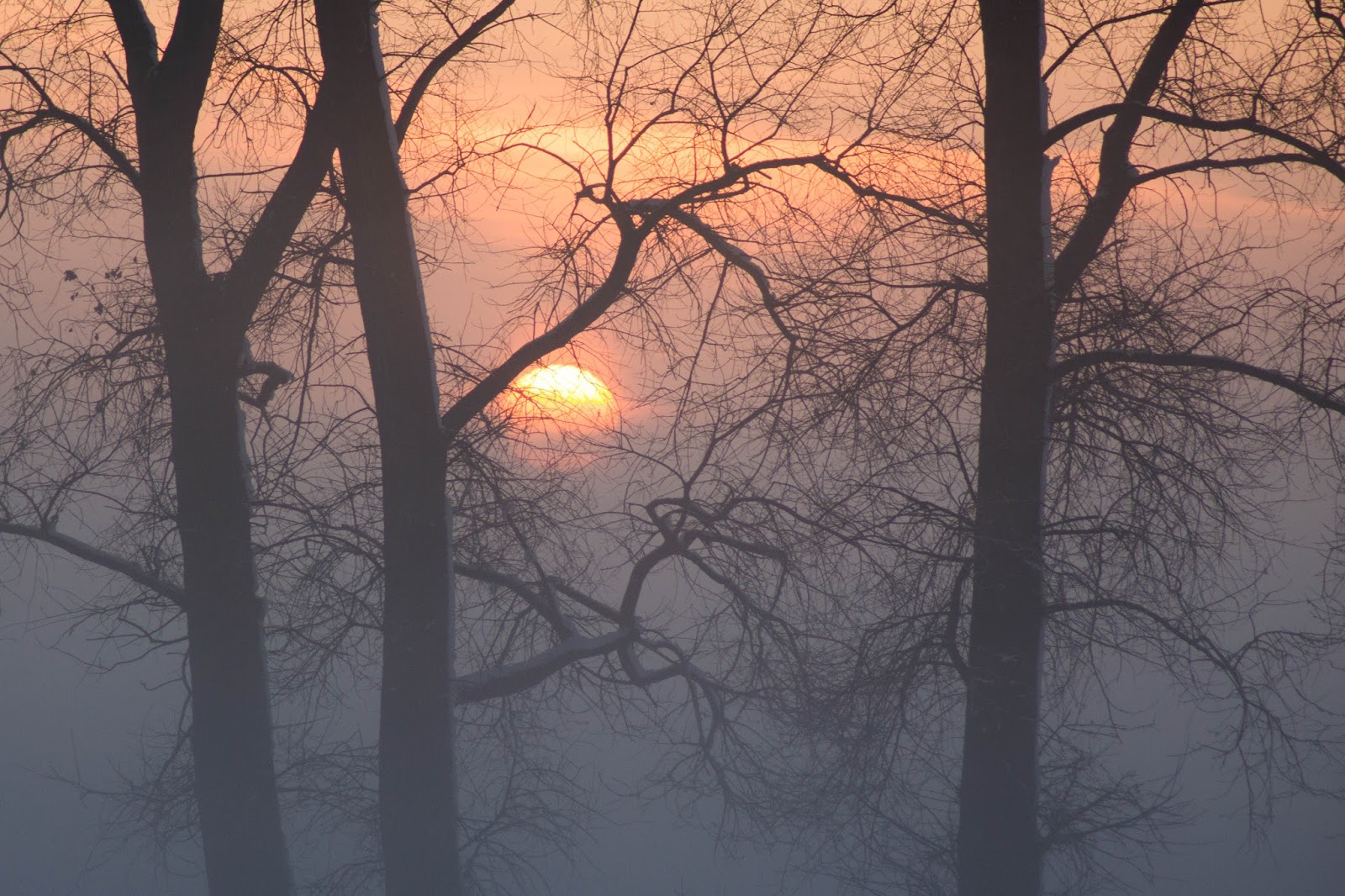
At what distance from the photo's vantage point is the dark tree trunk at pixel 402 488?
5863mm

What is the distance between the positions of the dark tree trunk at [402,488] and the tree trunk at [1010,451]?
316cm

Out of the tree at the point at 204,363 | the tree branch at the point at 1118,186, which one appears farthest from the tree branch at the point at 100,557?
the tree branch at the point at 1118,186

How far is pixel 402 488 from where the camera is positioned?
6.01 m

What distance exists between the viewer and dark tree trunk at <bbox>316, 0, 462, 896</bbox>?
5863 millimetres

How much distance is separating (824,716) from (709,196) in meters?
3.00

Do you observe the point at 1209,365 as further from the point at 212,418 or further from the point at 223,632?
the point at 223,632

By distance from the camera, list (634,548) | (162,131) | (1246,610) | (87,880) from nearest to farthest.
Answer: (1246,610), (162,131), (634,548), (87,880)

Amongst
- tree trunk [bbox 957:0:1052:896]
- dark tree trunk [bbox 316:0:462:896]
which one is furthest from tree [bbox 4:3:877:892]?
tree trunk [bbox 957:0:1052:896]

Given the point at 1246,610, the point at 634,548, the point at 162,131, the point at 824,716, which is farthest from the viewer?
the point at 634,548

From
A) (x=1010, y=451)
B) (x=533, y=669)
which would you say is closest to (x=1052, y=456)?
(x=1010, y=451)

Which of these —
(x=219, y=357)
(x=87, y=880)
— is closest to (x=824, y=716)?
(x=219, y=357)

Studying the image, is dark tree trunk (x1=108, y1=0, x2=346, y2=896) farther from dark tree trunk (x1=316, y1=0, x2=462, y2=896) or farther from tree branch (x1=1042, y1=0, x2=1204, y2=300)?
tree branch (x1=1042, y1=0, x2=1204, y2=300)

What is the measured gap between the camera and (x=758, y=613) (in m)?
6.35

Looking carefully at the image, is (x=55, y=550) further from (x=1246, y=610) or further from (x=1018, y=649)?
(x=1246, y=610)
